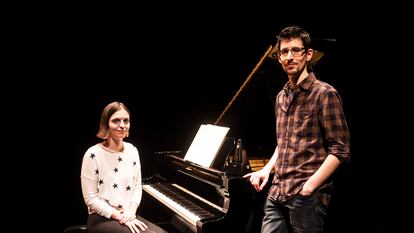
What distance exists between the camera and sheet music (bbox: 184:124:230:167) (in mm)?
2688

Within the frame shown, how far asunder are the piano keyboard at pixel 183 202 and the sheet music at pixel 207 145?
0.29 meters

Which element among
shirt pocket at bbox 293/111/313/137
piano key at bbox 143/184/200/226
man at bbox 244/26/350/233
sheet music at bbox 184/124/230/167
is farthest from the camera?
sheet music at bbox 184/124/230/167

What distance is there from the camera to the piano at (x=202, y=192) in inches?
90.8

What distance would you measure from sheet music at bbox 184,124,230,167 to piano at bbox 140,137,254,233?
0.06 m

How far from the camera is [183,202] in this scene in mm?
2752

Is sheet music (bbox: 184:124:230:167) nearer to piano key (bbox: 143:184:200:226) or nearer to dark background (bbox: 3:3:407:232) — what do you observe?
piano key (bbox: 143:184:200:226)

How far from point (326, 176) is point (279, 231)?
473 millimetres

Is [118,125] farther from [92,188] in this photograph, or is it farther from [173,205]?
[173,205]

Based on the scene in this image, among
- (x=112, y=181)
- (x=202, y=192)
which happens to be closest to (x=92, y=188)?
(x=112, y=181)

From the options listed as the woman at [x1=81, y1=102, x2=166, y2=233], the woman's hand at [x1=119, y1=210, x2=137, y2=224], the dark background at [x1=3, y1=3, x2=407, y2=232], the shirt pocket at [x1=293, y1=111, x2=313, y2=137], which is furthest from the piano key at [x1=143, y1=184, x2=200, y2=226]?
the shirt pocket at [x1=293, y1=111, x2=313, y2=137]

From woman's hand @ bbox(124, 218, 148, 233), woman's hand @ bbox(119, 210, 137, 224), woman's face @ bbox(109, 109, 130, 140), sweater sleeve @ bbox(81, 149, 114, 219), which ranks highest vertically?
woman's face @ bbox(109, 109, 130, 140)

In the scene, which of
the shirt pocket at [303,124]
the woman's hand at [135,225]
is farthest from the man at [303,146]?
the woman's hand at [135,225]

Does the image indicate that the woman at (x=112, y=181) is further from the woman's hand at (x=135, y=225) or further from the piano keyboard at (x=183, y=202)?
the piano keyboard at (x=183, y=202)

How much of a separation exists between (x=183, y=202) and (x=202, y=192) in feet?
0.60
